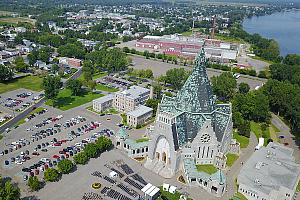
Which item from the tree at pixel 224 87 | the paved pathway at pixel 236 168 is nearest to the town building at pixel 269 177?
the paved pathway at pixel 236 168


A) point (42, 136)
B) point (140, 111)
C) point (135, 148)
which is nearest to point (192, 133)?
point (135, 148)

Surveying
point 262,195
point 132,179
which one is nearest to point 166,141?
point 132,179

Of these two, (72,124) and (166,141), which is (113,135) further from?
(166,141)

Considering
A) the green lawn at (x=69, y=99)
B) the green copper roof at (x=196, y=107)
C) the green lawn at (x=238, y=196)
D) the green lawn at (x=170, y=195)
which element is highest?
the green copper roof at (x=196, y=107)

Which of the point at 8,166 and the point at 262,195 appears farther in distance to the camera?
the point at 8,166

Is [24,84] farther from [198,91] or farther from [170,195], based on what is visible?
[170,195]

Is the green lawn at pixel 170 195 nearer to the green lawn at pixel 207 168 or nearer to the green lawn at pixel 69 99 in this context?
the green lawn at pixel 207 168

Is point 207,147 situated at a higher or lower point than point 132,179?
higher
